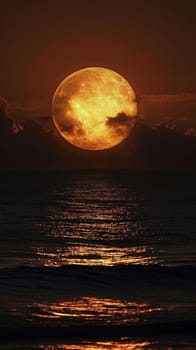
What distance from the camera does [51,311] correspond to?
31.7 m

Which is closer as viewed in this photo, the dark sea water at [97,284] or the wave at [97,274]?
the dark sea water at [97,284]

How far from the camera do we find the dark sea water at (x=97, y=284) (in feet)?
93.2

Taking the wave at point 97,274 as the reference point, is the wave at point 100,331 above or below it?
below

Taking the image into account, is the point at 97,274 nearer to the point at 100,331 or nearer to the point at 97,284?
the point at 97,284

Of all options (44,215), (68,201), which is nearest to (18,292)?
(44,215)

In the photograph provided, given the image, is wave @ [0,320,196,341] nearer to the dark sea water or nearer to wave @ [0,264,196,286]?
the dark sea water

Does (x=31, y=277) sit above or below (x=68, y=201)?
below

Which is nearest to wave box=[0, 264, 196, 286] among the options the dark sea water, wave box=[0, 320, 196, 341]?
the dark sea water

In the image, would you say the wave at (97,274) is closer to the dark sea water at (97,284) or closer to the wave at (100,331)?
the dark sea water at (97,284)

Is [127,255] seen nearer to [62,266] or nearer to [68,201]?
[62,266]

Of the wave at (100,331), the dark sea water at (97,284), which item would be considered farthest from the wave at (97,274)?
the wave at (100,331)

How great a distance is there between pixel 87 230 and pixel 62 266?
984 inches

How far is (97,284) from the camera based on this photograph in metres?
40.9

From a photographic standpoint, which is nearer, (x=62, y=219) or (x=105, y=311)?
(x=105, y=311)
